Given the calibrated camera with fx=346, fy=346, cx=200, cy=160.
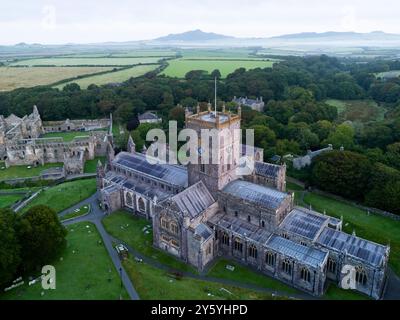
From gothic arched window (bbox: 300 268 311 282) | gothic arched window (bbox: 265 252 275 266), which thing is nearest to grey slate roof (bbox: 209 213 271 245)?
gothic arched window (bbox: 265 252 275 266)

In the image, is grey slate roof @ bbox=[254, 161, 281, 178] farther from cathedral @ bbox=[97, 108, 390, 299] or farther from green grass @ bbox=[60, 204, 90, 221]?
green grass @ bbox=[60, 204, 90, 221]

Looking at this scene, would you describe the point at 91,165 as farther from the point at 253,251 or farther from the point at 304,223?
the point at 304,223

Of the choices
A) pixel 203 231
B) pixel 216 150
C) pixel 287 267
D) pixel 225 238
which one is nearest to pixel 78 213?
pixel 203 231

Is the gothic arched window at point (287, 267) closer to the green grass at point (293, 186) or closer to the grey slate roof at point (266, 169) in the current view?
the grey slate roof at point (266, 169)

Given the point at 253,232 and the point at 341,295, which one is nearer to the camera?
the point at 341,295

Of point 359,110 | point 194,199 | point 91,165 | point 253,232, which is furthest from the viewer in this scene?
point 359,110
